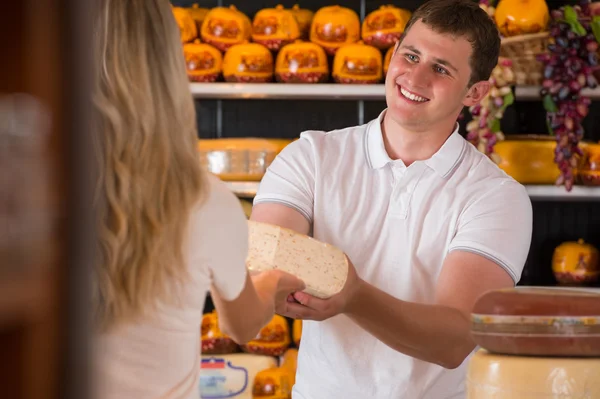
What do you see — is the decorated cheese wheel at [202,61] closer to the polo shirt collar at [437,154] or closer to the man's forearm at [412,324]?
the polo shirt collar at [437,154]

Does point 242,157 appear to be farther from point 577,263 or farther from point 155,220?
point 155,220

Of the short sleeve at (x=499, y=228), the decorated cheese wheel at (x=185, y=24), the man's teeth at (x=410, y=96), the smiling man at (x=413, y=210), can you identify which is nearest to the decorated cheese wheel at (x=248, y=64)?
the decorated cheese wheel at (x=185, y=24)

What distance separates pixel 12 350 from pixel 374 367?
4.56 ft

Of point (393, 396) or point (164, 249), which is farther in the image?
point (393, 396)

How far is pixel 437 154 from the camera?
5.19ft

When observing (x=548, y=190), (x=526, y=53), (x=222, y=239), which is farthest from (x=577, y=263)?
(x=222, y=239)

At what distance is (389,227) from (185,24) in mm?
1564

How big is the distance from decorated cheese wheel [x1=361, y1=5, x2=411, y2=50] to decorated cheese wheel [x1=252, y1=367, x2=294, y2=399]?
119cm

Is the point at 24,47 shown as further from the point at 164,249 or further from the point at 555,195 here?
the point at 555,195

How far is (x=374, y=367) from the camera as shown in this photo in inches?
58.1

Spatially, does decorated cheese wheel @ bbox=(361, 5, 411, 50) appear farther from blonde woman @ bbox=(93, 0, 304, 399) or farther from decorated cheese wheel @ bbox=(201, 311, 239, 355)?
blonde woman @ bbox=(93, 0, 304, 399)

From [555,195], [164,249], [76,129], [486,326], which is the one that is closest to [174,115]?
[164,249]

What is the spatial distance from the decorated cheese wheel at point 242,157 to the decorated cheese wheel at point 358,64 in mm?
322

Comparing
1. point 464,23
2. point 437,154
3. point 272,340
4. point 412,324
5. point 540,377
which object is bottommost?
point 272,340
